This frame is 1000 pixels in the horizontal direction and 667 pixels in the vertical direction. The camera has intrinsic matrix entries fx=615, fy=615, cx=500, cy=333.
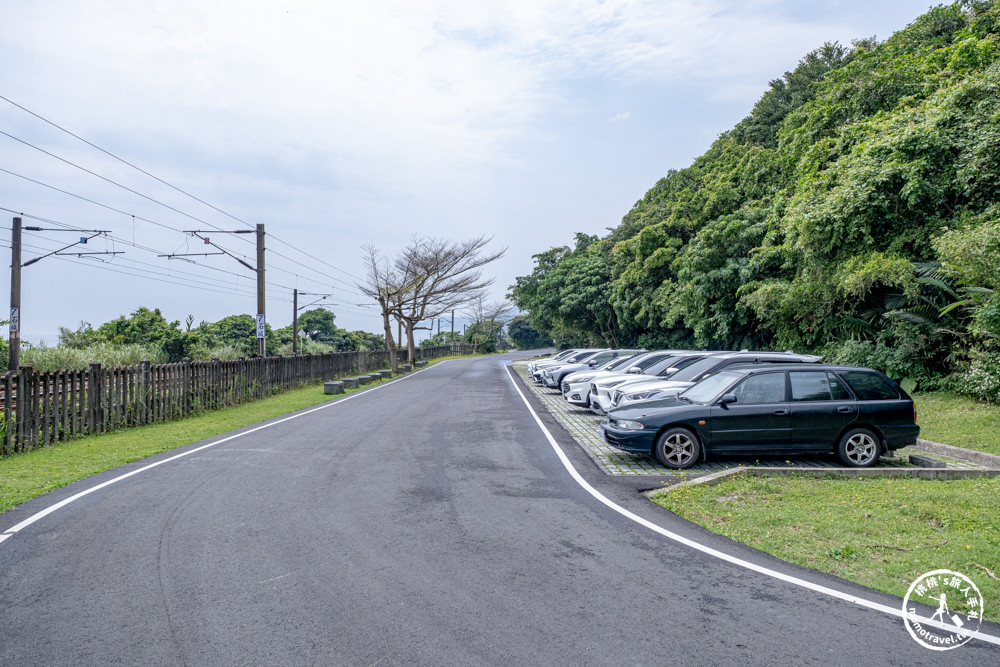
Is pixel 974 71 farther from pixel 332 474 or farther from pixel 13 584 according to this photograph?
pixel 13 584

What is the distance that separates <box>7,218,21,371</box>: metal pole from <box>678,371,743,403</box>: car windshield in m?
18.4

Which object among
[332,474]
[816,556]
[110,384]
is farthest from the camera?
[110,384]

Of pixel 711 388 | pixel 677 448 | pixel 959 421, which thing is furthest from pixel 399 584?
pixel 959 421

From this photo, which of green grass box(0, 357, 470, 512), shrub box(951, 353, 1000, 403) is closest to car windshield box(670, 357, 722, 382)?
shrub box(951, 353, 1000, 403)

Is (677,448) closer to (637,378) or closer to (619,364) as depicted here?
(637,378)

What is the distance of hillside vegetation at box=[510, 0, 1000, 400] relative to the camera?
1341 cm

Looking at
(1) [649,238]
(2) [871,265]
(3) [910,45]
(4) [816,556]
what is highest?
(3) [910,45]

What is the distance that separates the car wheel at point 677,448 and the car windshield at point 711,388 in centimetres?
69

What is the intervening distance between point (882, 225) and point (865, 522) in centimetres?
1261

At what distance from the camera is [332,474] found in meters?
8.38

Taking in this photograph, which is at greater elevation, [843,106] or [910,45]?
[910,45]

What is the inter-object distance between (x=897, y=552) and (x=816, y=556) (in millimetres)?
710

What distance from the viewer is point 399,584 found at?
4.57 meters

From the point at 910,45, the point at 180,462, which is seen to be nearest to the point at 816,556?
the point at 180,462
